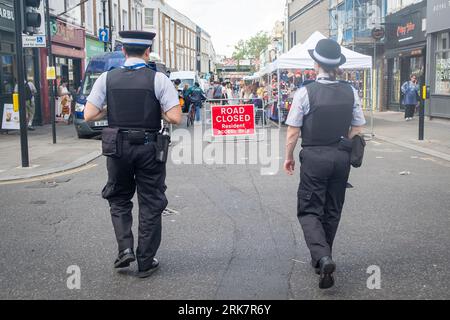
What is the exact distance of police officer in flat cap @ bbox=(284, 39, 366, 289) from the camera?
4465mm

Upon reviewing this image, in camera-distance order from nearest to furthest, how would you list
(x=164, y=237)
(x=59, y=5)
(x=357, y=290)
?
(x=357, y=290)
(x=164, y=237)
(x=59, y=5)

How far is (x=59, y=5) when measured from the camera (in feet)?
81.8

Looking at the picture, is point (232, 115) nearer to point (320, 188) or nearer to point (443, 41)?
point (443, 41)

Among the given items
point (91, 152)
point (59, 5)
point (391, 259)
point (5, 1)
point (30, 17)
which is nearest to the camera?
point (391, 259)

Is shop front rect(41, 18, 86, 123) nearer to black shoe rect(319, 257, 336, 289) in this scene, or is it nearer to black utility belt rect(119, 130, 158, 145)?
black utility belt rect(119, 130, 158, 145)

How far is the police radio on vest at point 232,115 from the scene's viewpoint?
1494cm

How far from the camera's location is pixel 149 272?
4.63 meters

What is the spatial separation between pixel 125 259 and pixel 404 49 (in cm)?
2292

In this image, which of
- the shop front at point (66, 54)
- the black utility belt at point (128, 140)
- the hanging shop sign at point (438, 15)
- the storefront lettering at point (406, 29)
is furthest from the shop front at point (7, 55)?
the black utility belt at point (128, 140)

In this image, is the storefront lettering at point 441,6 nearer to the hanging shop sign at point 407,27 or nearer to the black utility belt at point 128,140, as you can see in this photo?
the hanging shop sign at point 407,27
